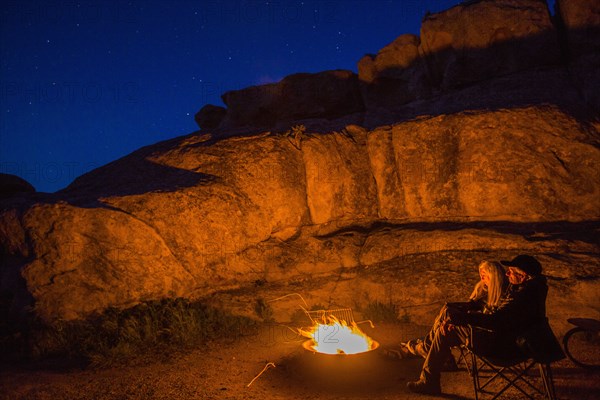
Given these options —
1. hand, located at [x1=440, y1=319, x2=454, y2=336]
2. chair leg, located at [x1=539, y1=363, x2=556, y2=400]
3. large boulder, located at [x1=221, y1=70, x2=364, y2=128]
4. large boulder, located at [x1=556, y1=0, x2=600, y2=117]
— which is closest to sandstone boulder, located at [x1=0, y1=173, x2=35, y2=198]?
large boulder, located at [x1=221, y1=70, x2=364, y2=128]

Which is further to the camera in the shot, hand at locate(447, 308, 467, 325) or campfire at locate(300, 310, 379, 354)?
campfire at locate(300, 310, 379, 354)

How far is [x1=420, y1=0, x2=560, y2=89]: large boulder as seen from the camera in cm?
1306

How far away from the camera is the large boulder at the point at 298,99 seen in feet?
60.7

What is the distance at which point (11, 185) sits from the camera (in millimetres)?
14586

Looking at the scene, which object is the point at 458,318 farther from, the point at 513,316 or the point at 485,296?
the point at 485,296

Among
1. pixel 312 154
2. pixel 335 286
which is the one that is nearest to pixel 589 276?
pixel 335 286

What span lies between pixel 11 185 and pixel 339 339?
13.3m

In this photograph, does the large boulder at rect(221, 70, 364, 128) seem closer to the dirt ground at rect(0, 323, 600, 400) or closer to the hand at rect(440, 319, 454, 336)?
the dirt ground at rect(0, 323, 600, 400)

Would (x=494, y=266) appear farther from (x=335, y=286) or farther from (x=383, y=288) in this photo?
(x=335, y=286)

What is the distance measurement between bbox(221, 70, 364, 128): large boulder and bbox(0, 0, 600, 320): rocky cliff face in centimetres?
686

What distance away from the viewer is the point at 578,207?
347 inches

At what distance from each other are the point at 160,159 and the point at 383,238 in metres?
5.79

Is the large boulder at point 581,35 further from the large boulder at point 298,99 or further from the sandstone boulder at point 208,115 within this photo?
the sandstone boulder at point 208,115

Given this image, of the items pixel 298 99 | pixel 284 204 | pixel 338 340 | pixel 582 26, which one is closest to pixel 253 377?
pixel 338 340
